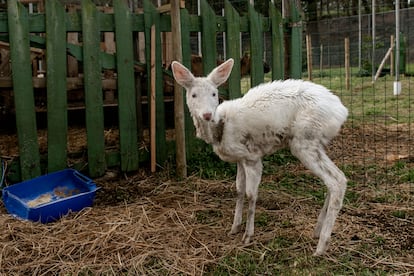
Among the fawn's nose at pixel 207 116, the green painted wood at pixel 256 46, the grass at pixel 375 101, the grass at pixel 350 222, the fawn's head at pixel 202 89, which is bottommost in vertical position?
the grass at pixel 350 222

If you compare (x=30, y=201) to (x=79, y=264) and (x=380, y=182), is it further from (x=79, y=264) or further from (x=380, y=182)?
(x=380, y=182)

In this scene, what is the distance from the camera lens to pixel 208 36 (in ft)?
21.1

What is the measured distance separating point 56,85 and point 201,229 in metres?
2.34

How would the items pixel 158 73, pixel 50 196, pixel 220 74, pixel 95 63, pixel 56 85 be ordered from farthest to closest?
pixel 158 73, pixel 95 63, pixel 56 85, pixel 50 196, pixel 220 74

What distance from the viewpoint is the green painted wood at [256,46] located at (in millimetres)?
6705

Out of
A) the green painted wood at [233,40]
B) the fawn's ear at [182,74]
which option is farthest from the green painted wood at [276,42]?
the fawn's ear at [182,74]

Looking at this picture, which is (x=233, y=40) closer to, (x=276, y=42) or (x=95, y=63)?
(x=276, y=42)

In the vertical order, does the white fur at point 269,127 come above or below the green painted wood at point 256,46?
below

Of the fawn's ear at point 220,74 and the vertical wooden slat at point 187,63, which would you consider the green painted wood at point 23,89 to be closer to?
the vertical wooden slat at point 187,63

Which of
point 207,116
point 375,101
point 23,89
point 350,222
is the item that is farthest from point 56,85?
point 375,101

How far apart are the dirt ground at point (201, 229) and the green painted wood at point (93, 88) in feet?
0.91

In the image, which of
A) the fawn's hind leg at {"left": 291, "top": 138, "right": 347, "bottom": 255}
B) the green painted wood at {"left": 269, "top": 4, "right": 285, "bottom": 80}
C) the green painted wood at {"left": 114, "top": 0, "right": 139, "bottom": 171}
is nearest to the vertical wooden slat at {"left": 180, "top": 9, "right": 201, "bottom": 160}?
the green painted wood at {"left": 114, "top": 0, "right": 139, "bottom": 171}

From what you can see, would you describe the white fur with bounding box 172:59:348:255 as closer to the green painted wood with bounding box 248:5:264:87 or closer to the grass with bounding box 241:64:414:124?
the green painted wood with bounding box 248:5:264:87

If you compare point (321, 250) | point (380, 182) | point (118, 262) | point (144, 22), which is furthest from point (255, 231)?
point (144, 22)
